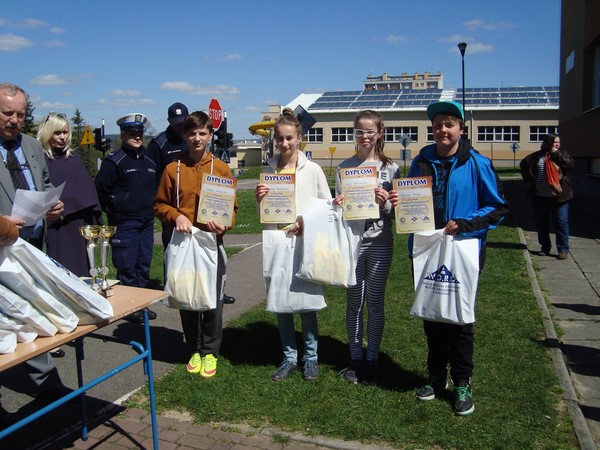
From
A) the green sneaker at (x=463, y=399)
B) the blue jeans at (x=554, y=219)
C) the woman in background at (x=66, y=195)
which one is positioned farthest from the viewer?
the blue jeans at (x=554, y=219)

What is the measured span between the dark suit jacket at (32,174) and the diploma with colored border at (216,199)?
1.14m

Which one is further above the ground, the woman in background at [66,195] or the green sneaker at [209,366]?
the woman in background at [66,195]

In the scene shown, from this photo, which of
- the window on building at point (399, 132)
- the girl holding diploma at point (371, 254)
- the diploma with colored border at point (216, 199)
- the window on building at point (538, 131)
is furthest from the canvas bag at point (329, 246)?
the window on building at point (399, 132)

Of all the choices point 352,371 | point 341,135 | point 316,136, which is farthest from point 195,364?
point 316,136

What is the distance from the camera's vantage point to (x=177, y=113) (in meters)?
6.00

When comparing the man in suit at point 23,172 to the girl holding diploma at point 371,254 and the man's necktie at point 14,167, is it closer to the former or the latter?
the man's necktie at point 14,167

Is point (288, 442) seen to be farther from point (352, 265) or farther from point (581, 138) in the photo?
point (581, 138)

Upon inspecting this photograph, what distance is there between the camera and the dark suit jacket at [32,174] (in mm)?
3508

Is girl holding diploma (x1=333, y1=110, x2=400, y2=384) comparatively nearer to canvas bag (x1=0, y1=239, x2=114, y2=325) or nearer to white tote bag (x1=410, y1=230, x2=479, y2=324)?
white tote bag (x1=410, y1=230, x2=479, y2=324)

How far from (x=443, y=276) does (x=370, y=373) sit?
115 cm

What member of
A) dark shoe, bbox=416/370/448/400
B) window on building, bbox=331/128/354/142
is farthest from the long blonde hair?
window on building, bbox=331/128/354/142

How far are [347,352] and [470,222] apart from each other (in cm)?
200

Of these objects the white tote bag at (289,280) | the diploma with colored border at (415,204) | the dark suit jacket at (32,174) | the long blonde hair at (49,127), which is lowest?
the white tote bag at (289,280)

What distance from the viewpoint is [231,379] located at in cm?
455
